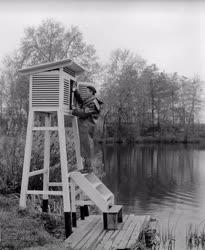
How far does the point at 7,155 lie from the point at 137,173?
1475 centimetres

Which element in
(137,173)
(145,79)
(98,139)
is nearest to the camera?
(137,173)

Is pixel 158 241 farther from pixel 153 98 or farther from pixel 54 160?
pixel 153 98

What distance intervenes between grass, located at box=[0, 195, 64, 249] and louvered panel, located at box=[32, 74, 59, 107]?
6.46ft

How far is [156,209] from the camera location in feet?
48.1

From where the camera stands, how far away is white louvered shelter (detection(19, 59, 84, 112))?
7.79 metres

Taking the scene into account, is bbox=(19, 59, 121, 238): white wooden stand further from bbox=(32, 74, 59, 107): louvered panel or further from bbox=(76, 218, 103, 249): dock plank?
bbox=(76, 218, 103, 249): dock plank

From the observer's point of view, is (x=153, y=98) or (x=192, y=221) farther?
(x=153, y=98)

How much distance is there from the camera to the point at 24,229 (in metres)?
6.89

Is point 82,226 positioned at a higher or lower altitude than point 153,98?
lower

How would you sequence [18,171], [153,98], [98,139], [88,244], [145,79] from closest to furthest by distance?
[88,244], [18,171], [98,139], [145,79], [153,98]

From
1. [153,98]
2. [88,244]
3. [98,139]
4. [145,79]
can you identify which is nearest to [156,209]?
[88,244]

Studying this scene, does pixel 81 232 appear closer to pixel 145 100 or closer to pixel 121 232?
pixel 121 232

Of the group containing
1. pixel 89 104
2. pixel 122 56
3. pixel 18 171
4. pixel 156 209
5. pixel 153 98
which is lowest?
pixel 156 209

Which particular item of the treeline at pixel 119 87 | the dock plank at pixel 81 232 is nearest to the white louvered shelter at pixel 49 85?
the dock plank at pixel 81 232
